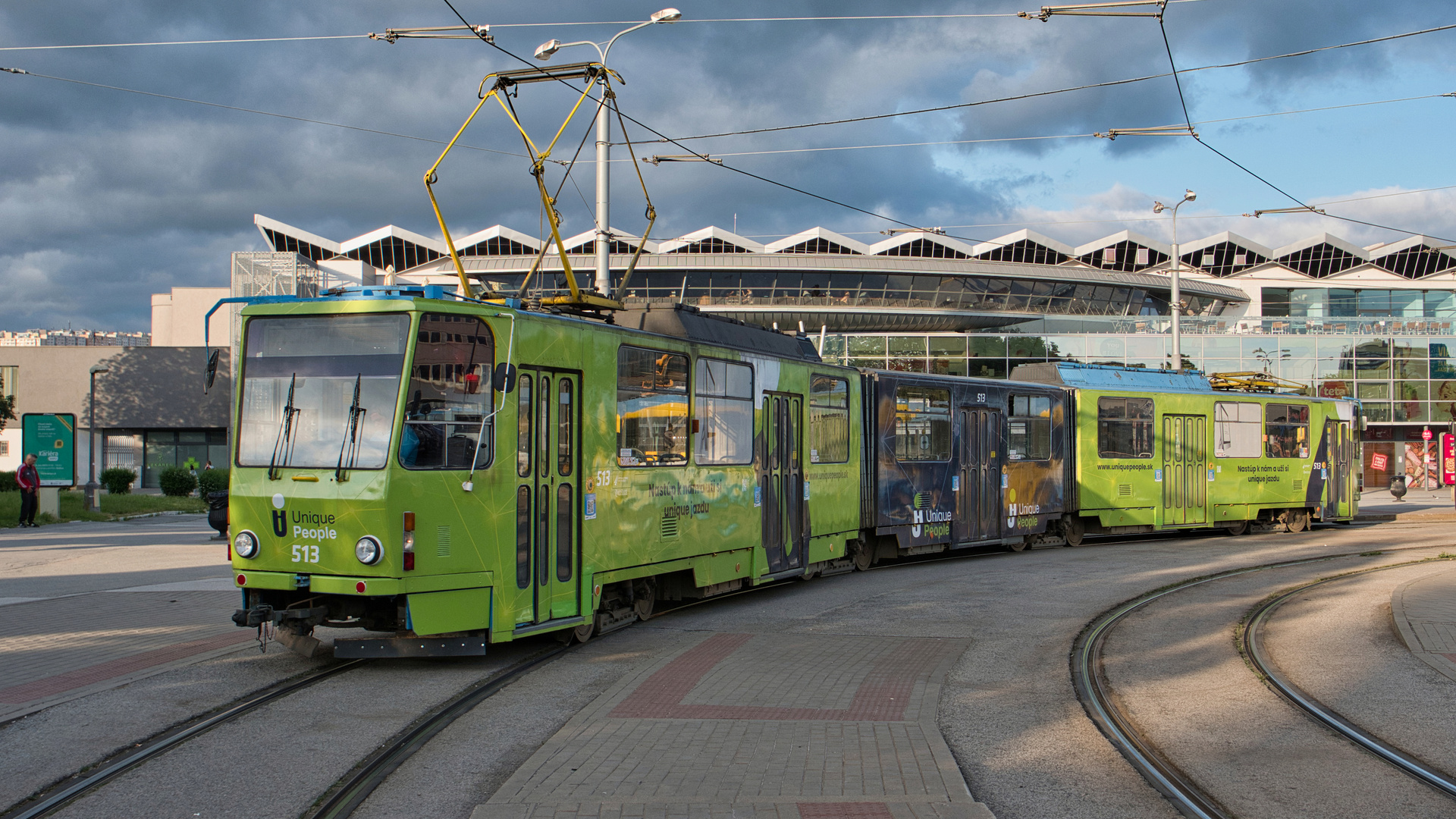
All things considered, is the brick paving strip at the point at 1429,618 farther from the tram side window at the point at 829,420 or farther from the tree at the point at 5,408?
the tree at the point at 5,408

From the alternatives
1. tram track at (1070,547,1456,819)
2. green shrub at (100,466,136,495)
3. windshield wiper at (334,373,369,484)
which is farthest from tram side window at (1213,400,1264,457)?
green shrub at (100,466,136,495)

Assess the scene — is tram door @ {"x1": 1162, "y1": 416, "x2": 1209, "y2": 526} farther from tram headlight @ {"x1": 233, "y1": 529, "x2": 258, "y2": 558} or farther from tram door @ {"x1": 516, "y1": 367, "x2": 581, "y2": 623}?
tram headlight @ {"x1": 233, "y1": 529, "x2": 258, "y2": 558}

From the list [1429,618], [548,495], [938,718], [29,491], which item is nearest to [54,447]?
[29,491]

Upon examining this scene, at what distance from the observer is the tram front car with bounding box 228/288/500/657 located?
Answer: 7766 mm

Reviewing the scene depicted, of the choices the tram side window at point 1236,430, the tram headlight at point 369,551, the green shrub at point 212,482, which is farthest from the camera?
the green shrub at point 212,482

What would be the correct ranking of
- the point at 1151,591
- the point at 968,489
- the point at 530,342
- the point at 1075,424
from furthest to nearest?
the point at 1075,424, the point at 968,489, the point at 1151,591, the point at 530,342

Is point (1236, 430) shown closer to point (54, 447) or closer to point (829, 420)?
point (829, 420)

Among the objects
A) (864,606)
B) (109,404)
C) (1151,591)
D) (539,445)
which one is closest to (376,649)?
(539,445)

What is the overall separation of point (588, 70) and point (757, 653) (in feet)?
21.4

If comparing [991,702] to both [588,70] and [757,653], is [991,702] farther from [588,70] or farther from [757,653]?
[588,70]

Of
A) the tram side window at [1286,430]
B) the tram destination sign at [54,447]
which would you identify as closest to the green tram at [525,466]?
the tram side window at [1286,430]

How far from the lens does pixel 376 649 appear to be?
7.99 metres

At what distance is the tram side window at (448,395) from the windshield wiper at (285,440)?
0.93m

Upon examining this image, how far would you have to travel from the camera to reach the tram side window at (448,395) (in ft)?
26.0
